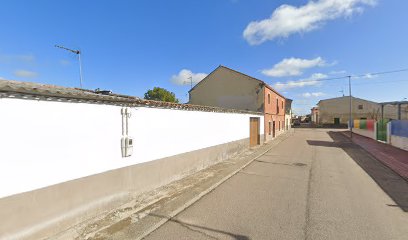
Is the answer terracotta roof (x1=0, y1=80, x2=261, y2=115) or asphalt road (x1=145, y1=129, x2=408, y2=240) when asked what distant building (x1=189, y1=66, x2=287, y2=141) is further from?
terracotta roof (x1=0, y1=80, x2=261, y2=115)

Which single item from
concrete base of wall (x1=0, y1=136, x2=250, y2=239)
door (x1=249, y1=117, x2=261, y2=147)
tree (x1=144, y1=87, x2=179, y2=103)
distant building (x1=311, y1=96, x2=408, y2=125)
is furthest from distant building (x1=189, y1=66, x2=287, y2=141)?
distant building (x1=311, y1=96, x2=408, y2=125)

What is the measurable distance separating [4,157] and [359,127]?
39.4m

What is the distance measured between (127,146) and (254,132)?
14.9m

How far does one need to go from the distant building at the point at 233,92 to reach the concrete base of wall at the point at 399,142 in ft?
32.0

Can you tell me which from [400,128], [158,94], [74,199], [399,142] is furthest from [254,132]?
[158,94]

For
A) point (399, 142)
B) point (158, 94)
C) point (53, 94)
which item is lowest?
point (399, 142)

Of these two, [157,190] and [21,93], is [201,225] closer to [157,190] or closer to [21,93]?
[157,190]

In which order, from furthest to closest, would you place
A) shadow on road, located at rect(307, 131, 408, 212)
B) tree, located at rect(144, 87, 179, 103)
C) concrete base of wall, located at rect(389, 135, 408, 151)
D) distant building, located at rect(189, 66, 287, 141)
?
1. tree, located at rect(144, 87, 179, 103)
2. distant building, located at rect(189, 66, 287, 141)
3. concrete base of wall, located at rect(389, 135, 408, 151)
4. shadow on road, located at rect(307, 131, 408, 212)

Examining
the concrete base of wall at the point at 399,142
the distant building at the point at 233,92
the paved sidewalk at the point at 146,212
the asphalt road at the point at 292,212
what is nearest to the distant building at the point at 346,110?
the concrete base of wall at the point at 399,142

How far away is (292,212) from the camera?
603 cm

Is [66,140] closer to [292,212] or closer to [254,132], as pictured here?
[292,212]

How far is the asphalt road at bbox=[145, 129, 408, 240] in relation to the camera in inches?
195

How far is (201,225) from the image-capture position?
210 inches

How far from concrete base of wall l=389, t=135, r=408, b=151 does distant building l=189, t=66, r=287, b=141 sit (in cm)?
975
